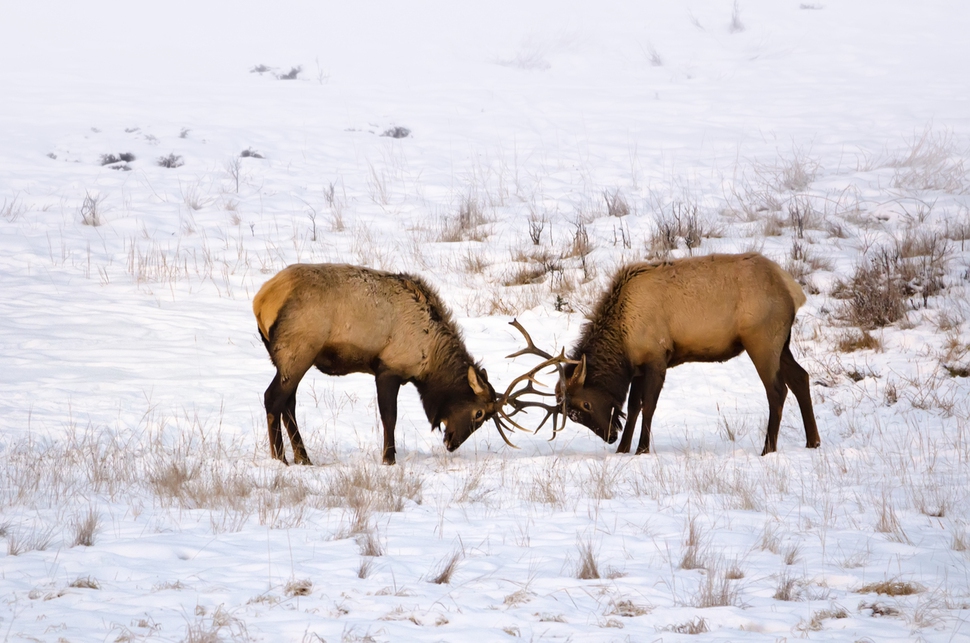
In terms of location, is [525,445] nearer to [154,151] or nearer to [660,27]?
[154,151]

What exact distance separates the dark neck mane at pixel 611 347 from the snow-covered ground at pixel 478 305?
73 cm

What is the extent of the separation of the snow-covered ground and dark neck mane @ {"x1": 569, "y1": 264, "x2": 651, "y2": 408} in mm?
732

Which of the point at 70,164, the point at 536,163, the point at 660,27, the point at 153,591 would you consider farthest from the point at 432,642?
the point at 660,27

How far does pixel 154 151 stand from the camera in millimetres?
18750

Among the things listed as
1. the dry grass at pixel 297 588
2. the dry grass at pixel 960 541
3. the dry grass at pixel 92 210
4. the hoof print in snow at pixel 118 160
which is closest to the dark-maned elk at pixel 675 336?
the dry grass at pixel 960 541

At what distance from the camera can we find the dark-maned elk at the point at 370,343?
7.72 metres

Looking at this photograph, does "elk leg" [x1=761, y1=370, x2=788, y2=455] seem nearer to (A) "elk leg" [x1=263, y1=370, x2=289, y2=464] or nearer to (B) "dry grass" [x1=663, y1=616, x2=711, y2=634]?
(A) "elk leg" [x1=263, y1=370, x2=289, y2=464]

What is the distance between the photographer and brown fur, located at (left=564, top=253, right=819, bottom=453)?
8156mm

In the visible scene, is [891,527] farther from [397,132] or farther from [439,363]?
[397,132]

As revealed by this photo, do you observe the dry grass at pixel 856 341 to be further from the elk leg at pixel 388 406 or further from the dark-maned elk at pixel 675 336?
the elk leg at pixel 388 406

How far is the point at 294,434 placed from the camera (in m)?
7.87

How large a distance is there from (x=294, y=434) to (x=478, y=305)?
16.1ft

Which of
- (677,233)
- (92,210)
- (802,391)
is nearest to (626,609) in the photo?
(802,391)

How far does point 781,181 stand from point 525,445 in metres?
9.54
